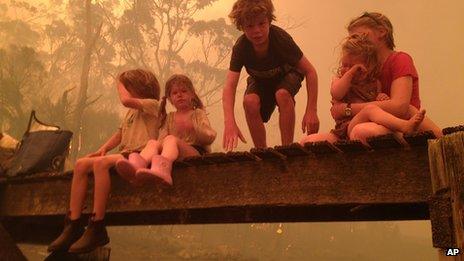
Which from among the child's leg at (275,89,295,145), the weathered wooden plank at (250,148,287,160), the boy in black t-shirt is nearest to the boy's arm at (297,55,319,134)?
the boy in black t-shirt

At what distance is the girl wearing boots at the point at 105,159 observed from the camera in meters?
3.32

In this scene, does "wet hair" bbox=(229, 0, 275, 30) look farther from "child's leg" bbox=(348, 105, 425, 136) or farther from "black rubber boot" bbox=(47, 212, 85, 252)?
"black rubber boot" bbox=(47, 212, 85, 252)

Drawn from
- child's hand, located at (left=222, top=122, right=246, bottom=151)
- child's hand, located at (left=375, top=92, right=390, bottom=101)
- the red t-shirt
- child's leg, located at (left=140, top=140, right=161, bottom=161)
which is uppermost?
the red t-shirt

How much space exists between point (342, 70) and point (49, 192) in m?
3.01

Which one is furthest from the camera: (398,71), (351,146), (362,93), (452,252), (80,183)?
(80,183)

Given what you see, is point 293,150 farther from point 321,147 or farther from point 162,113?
point 162,113

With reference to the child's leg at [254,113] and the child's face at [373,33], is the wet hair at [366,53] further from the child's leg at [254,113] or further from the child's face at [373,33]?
the child's leg at [254,113]

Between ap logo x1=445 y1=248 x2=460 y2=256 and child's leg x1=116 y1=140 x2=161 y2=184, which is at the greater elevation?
child's leg x1=116 y1=140 x2=161 y2=184

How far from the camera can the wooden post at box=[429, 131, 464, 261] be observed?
6.74ft

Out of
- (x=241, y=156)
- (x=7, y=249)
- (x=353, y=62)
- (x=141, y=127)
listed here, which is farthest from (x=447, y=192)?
(x=7, y=249)

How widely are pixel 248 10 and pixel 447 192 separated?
241 cm

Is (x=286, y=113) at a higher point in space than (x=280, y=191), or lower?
higher

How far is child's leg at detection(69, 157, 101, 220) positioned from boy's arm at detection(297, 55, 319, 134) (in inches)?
79.2

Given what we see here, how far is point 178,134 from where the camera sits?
4.11 metres
